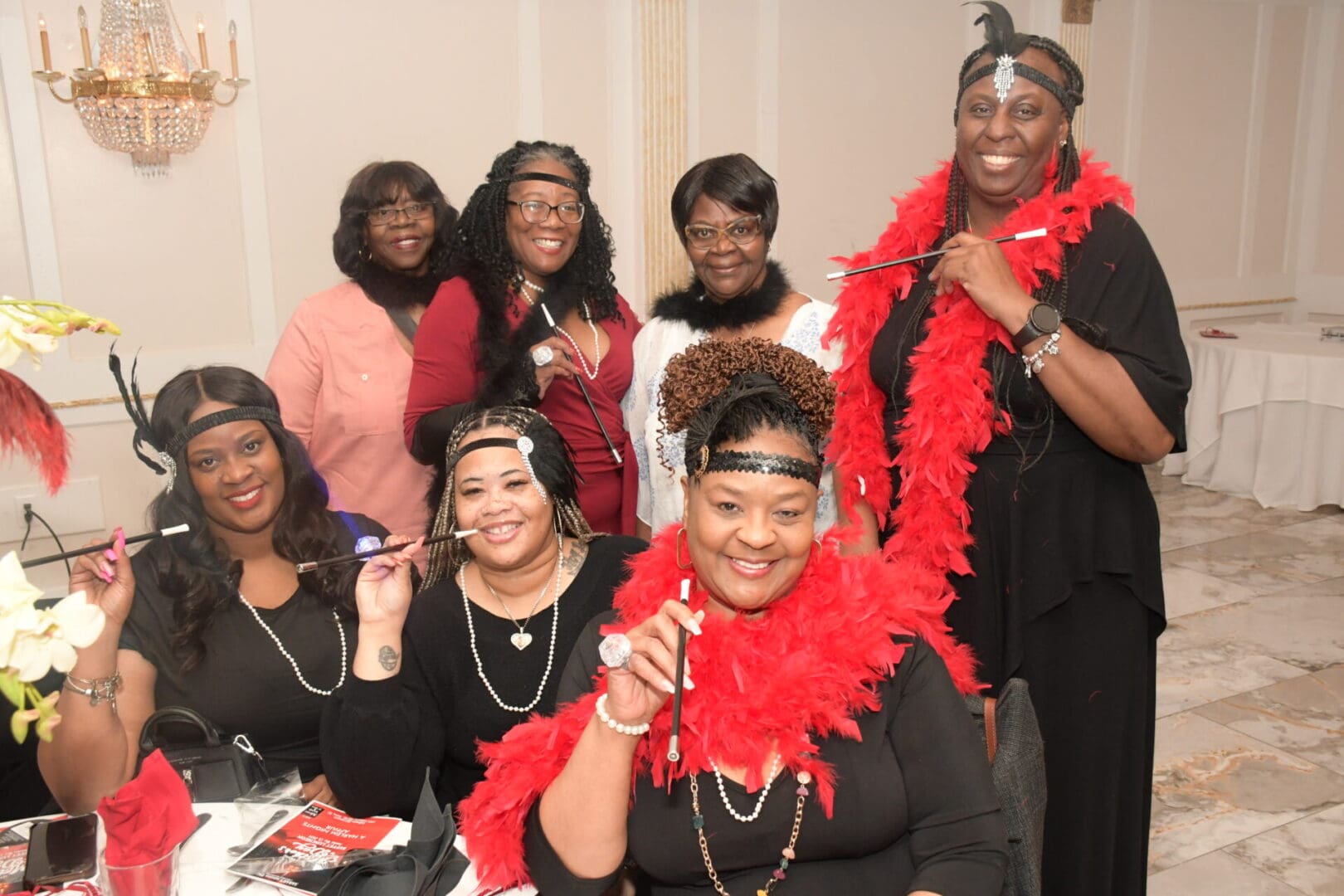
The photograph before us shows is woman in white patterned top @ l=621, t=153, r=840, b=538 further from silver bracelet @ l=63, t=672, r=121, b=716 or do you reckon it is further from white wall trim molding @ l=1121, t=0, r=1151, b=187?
white wall trim molding @ l=1121, t=0, r=1151, b=187

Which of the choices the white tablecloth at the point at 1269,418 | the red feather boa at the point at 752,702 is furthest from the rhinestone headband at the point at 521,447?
the white tablecloth at the point at 1269,418

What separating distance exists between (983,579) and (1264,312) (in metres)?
6.63

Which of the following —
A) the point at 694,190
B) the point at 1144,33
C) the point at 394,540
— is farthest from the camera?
the point at 1144,33

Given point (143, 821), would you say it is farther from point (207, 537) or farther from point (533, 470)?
point (533, 470)

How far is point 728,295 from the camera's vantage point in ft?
7.93

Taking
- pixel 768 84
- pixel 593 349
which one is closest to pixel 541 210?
pixel 593 349

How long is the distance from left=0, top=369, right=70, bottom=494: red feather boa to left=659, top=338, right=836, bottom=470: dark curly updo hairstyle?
77 cm

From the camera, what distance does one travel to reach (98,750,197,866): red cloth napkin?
50.9 inches

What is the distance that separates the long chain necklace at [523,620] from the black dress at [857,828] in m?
0.45

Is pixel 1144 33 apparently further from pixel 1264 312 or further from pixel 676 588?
pixel 676 588

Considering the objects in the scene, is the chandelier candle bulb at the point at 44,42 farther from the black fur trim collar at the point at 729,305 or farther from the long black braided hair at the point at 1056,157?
the long black braided hair at the point at 1056,157

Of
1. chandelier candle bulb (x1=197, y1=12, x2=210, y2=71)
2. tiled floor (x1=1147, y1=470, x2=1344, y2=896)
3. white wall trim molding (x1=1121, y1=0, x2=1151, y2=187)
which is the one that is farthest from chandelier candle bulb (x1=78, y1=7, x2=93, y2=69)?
white wall trim molding (x1=1121, y1=0, x2=1151, y2=187)

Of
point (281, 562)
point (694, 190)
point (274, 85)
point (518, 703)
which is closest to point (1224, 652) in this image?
point (694, 190)

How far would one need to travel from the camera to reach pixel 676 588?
5.25ft
